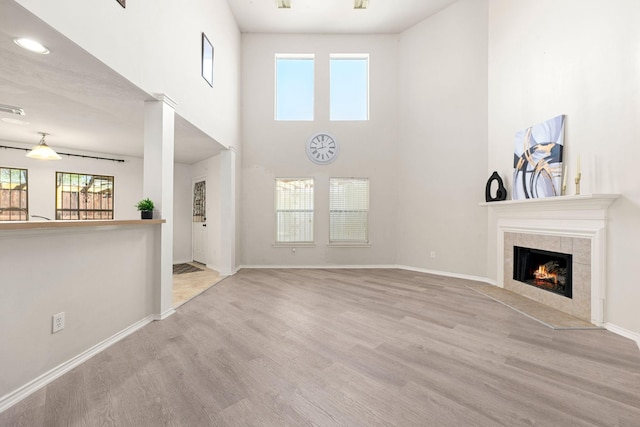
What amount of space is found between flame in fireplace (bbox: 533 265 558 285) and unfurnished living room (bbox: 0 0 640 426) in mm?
124

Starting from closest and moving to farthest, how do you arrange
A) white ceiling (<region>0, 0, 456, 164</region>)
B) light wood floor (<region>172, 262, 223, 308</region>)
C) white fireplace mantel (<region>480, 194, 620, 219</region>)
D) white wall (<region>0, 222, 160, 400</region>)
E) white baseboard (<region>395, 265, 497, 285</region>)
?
white wall (<region>0, 222, 160, 400</region>), white ceiling (<region>0, 0, 456, 164</region>), white fireplace mantel (<region>480, 194, 620, 219</region>), light wood floor (<region>172, 262, 223, 308</region>), white baseboard (<region>395, 265, 497, 285</region>)

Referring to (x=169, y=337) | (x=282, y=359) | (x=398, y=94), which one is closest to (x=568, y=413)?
(x=282, y=359)

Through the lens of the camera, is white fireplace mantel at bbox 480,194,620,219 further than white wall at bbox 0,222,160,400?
Yes

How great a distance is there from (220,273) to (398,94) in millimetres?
5242

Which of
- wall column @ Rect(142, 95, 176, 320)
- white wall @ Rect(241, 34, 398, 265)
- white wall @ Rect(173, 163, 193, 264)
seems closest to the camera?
wall column @ Rect(142, 95, 176, 320)

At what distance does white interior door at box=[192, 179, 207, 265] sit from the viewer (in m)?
6.00

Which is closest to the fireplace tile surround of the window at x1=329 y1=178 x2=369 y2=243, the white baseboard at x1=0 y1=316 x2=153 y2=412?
the window at x1=329 y1=178 x2=369 y2=243

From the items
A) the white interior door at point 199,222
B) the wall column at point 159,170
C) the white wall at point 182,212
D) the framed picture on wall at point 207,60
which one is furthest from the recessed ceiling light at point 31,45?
the white wall at point 182,212

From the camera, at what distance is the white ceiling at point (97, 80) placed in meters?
1.95

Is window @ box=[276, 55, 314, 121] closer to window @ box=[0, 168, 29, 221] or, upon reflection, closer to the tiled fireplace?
the tiled fireplace

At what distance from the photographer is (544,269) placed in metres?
3.47

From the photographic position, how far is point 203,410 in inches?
57.7

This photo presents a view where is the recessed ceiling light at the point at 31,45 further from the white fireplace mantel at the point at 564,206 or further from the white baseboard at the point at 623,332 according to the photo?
the white baseboard at the point at 623,332

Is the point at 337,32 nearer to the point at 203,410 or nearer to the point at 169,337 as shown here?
the point at 169,337
